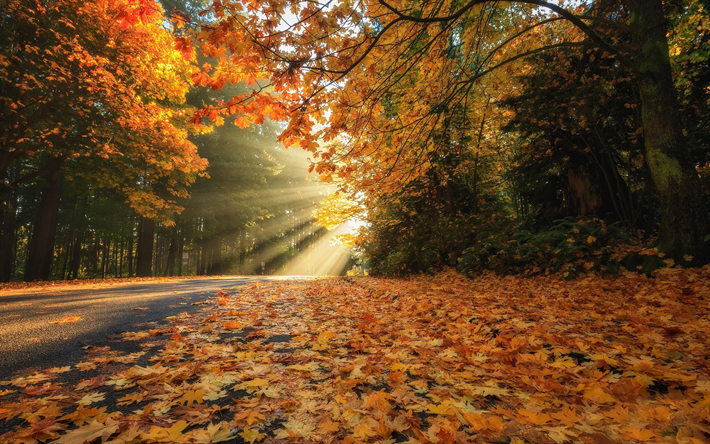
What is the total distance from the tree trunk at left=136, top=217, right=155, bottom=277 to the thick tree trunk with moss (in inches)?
774

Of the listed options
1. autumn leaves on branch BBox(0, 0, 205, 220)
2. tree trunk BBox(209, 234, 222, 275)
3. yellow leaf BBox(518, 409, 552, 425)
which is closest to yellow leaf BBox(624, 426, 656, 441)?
yellow leaf BBox(518, 409, 552, 425)

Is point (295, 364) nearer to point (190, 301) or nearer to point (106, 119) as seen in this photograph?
point (190, 301)

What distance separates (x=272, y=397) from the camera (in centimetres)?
189

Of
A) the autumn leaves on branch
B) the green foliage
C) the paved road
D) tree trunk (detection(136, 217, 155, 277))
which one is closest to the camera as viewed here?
the paved road

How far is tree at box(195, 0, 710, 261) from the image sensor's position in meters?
3.29

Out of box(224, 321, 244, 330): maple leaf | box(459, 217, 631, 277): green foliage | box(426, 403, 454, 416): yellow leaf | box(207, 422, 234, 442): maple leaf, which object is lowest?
box(426, 403, 454, 416): yellow leaf

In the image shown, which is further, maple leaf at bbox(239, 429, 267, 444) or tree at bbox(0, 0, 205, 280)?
tree at bbox(0, 0, 205, 280)

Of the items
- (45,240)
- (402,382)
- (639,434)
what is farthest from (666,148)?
(45,240)

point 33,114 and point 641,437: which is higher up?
point 33,114

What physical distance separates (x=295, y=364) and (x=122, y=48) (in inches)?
452

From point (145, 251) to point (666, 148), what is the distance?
20777mm

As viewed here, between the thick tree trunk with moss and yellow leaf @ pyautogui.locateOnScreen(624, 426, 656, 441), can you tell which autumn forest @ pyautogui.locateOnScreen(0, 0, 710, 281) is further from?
Answer: yellow leaf @ pyautogui.locateOnScreen(624, 426, 656, 441)

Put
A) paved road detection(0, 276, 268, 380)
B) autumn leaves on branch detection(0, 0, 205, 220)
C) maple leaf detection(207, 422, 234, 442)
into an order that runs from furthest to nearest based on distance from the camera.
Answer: autumn leaves on branch detection(0, 0, 205, 220), paved road detection(0, 276, 268, 380), maple leaf detection(207, 422, 234, 442)

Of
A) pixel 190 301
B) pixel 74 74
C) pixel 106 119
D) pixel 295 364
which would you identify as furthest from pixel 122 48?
pixel 295 364
